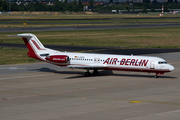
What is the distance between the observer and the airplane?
44.8m

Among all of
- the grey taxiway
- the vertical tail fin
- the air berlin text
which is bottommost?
the grey taxiway

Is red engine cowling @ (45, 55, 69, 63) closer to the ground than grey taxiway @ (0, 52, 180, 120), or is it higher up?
higher up

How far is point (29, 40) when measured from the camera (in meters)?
51.8

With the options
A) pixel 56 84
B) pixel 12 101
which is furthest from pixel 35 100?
pixel 56 84

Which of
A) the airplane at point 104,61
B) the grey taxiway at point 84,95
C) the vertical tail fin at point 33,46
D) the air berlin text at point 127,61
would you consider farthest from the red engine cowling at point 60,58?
the air berlin text at point 127,61

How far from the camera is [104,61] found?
153 feet

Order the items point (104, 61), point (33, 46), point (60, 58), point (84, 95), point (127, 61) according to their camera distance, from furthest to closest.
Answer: point (33, 46), point (60, 58), point (104, 61), point (127, 61), point (84, 95)

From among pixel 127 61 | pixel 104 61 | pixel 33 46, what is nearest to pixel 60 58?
pixel 33 46

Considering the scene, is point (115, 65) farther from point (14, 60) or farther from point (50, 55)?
point (14, 60)

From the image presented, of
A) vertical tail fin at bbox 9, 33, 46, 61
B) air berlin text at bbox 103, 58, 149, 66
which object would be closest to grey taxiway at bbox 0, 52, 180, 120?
air berlin text at bbox 103, 58, 149, 66

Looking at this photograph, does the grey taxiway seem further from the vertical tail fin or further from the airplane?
the vertical tail fin

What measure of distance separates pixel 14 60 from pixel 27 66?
692cm

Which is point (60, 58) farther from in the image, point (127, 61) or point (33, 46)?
point (127, 61)

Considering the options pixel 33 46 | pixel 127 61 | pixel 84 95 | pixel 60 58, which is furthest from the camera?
pixel 33 46
